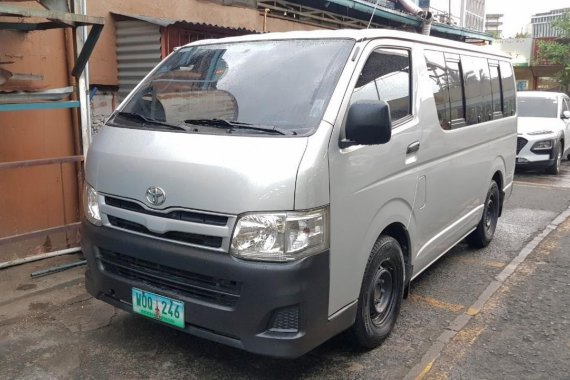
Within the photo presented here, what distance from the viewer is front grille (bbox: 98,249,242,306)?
2.78 meters

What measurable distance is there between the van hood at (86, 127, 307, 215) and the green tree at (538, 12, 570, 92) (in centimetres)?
2155

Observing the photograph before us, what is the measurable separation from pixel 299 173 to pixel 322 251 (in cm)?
43

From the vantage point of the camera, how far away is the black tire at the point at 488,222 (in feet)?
18.5

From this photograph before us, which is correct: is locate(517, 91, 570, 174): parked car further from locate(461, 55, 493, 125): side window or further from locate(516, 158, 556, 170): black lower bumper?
locate(461, 55, 493, 125): side window

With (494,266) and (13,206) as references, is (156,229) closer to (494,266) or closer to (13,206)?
(13,206)

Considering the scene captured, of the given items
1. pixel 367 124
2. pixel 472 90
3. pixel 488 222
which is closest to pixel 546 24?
pixel 488 222

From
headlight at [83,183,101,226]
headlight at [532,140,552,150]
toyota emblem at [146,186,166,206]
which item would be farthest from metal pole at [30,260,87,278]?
headlight at [532,140,552,150]

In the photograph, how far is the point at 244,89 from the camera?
3.29 metres

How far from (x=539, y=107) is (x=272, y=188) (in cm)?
1101

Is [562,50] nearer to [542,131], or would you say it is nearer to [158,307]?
[542,131]

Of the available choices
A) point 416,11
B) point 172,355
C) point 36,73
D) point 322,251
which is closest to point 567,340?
point 322,251

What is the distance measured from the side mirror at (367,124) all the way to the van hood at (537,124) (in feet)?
30.2

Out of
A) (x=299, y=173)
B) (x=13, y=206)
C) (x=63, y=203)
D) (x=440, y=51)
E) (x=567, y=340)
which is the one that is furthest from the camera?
(x=63, y=203)

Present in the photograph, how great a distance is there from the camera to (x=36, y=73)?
517 centimetres
